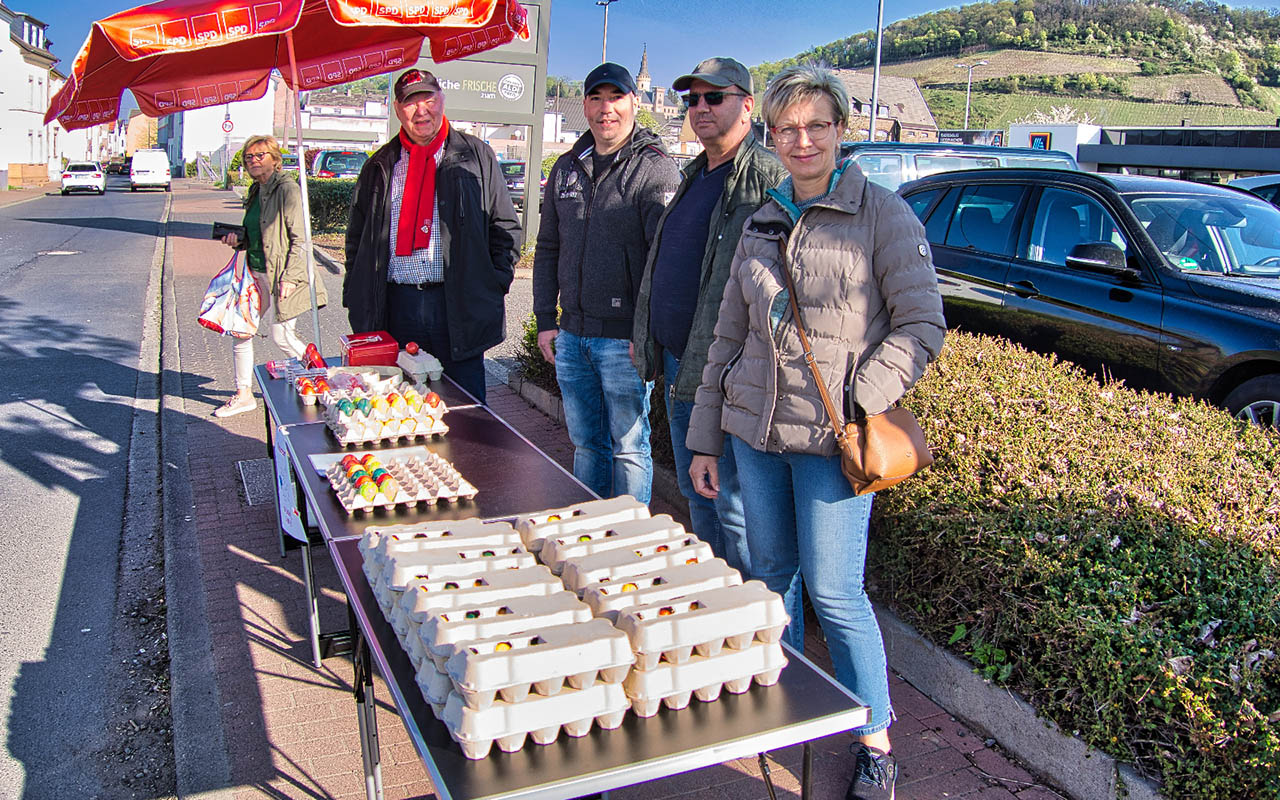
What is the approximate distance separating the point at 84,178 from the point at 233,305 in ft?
149

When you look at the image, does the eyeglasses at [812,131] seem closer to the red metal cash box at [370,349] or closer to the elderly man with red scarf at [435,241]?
the elderly man with red scarf at [435,241]

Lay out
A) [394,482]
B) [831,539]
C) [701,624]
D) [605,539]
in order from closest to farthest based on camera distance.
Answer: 1. [701,624]
2. [605,539]
3. [831,539]
4. [394,482]

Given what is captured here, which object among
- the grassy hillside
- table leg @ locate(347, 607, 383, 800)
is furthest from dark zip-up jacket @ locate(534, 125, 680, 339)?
the grassy hillside

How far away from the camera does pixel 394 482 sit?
9.94 ft

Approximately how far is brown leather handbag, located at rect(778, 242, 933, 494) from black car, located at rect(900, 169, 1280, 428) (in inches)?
132

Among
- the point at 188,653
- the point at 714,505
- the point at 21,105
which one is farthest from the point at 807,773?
the point at 21,105

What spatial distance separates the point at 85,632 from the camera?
4.41 meters

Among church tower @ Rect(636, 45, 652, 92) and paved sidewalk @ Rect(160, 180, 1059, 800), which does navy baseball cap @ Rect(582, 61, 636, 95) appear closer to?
paved sidewalk @ Rect(160, 180, 1059, 800)

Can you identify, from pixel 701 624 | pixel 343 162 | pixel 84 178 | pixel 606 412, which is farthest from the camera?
pixel 84 178

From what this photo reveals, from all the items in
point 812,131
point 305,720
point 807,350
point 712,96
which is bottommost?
point 305,720

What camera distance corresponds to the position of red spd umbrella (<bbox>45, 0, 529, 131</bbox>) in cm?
449

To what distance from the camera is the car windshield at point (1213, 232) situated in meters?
5.84

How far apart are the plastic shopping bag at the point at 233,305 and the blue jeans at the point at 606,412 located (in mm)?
3738

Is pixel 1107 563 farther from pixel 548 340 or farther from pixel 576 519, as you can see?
pixel 548 340
